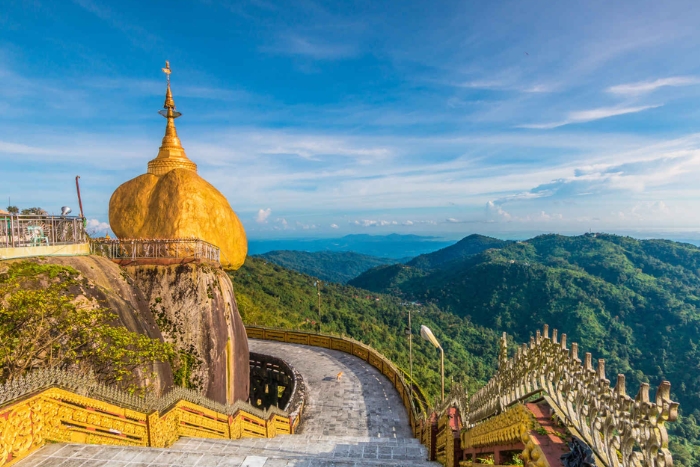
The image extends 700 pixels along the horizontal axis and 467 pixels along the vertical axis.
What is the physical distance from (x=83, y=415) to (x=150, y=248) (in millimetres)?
9495

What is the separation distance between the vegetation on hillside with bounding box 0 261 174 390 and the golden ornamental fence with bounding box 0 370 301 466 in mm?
1452

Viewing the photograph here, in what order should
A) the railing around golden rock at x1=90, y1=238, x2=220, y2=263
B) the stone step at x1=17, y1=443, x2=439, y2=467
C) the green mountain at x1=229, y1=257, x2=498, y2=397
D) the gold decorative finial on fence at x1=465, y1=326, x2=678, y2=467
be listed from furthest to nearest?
the green mountain at x1=229, y1=257, x2=498, y2=397 < the railing around golden rock at x1=90, y1=238, x2=220, y2=263 < the stone step at x1=17, y1=443, x2=439, y2=467 < the gold decorative finial on fence at x1=465, y1=326, x2=678, y2=467

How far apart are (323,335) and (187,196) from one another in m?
12.3

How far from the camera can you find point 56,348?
8680mm

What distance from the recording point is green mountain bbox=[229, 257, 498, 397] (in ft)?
144

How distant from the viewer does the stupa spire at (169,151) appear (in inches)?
700

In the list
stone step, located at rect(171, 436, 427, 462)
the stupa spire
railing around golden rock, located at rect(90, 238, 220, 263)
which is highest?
the stupa spire

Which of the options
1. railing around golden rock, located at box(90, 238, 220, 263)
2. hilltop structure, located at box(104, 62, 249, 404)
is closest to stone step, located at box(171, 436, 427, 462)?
hilltop structure, located at box(104, 62, 249, 404)

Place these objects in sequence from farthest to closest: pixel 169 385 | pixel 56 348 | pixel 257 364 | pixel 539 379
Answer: pixel 257 364 < pixel 169 385 < pixel 56 348 < pixel 539 379

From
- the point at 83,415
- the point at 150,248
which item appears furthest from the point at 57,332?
the point at 150,248

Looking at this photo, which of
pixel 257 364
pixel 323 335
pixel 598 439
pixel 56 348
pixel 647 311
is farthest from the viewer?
pixel 647 311

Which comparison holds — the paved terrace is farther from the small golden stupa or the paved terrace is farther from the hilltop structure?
the small golden stupa

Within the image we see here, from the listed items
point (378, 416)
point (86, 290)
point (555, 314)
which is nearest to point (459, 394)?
point (378, 416)

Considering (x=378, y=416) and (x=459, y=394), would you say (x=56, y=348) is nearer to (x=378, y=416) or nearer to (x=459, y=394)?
(x=459, y=394)
